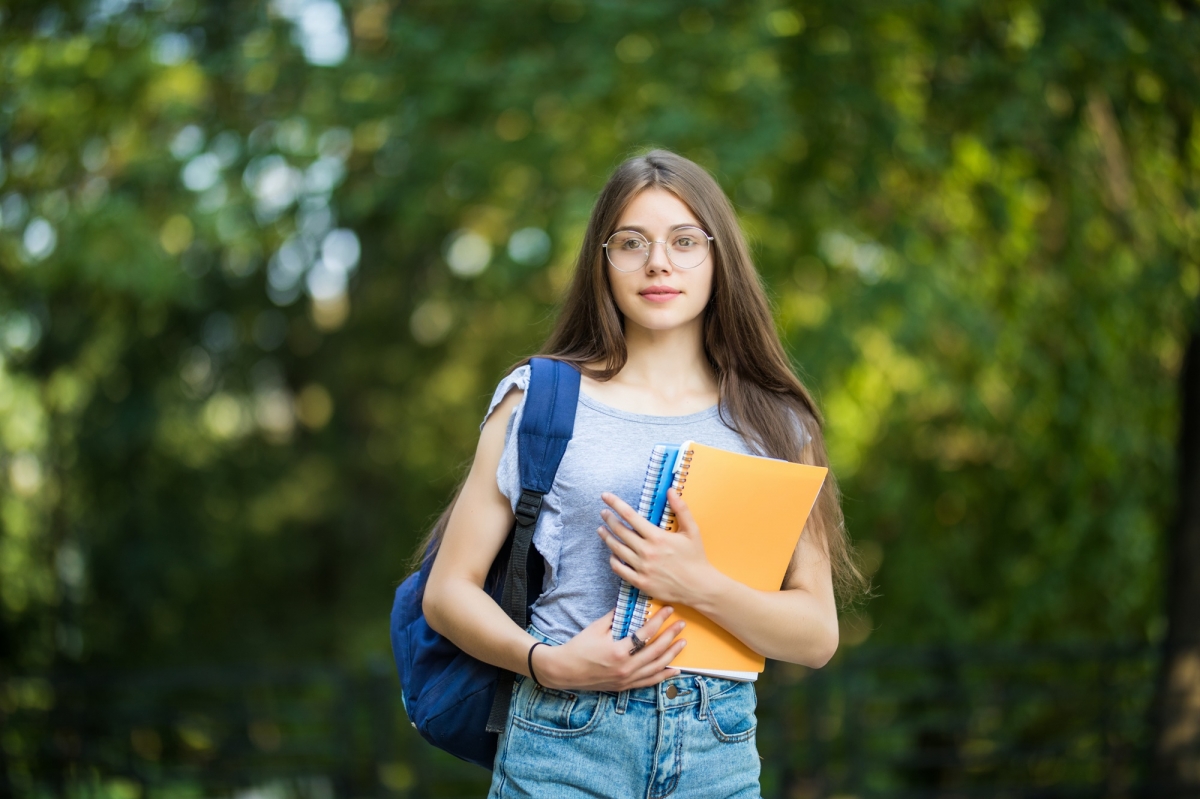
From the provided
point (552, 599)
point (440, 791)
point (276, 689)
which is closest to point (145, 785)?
point (440, 791)

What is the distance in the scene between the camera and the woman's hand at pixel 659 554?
5.62 feet

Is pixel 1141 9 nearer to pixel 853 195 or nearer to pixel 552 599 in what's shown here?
pixel 853 195

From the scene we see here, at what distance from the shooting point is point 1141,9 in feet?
15.9

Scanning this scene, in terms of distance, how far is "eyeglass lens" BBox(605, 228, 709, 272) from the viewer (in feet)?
6.23

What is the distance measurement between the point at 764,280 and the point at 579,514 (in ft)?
10.9

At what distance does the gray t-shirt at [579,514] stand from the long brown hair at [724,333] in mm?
158

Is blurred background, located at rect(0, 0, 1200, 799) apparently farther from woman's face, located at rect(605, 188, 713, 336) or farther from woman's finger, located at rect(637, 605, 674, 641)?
woman's finger, located at rect(637, 605, 674, 641)

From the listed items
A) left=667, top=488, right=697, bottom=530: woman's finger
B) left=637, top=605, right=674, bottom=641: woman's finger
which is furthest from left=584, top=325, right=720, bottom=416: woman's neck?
left=637, top=605, right=674, bottom=641: woman's finger

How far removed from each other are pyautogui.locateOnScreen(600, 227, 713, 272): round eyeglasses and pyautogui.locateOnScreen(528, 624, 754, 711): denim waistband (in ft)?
2.13

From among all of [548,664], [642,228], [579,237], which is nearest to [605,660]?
[548,664]

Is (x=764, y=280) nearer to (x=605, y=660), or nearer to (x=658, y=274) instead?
(x=658, y=274)

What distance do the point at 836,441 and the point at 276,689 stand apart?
5215 mm

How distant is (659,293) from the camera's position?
1.90 meters

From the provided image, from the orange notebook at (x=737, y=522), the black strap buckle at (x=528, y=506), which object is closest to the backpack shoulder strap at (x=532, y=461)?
the black strap buckle at (x=528, y=506)
